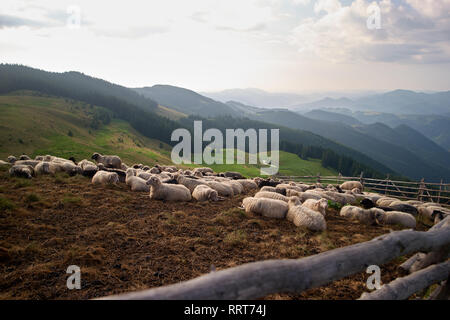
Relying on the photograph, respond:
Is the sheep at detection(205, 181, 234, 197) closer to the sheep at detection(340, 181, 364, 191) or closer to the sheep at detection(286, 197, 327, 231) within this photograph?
the sheep at detection(286, 197, 327, 231)

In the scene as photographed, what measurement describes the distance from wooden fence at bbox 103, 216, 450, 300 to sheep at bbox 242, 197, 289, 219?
517cm

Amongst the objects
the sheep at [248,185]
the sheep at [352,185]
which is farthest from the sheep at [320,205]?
the sheep at [352,185]

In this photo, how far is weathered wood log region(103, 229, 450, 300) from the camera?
2420 millimetres

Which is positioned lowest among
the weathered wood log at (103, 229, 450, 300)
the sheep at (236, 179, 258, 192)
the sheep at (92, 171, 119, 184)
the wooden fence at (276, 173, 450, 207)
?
the wooden fence at (276, 173, 450, 207)

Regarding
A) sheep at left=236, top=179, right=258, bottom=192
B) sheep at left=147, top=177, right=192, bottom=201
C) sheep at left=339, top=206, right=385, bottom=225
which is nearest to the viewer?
sheep at left=339, top=206, right=385, bottom=225

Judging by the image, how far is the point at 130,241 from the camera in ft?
22.4

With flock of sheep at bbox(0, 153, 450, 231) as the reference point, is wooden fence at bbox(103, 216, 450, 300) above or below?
above

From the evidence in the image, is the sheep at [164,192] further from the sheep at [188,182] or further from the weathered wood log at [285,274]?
the weathered wood log at [285,274]

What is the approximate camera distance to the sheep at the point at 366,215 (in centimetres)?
1002

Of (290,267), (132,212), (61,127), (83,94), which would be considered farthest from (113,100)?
(290,267)

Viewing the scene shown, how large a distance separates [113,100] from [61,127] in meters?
64.1

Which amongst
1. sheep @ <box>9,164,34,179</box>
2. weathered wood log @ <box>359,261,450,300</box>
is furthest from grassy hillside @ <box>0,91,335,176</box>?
weathered wood log @ <box>359,261,450,300</box>

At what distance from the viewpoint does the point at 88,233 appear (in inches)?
277
